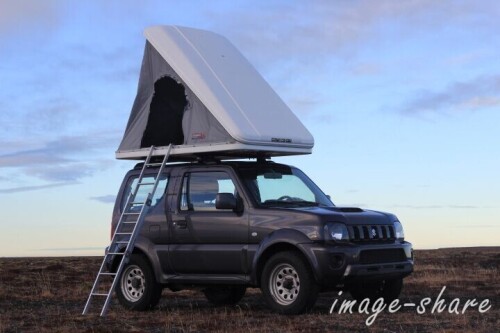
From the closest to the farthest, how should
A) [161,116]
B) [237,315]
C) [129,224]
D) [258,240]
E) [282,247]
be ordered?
[282,247], [258,240], [237,315], [129,224], [161,116]

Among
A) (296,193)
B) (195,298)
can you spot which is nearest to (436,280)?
(195,298)

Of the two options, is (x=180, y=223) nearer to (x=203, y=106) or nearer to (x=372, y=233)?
(x=203, y=106)

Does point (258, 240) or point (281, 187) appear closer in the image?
point (258, 240)

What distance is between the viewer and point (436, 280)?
19969 mm

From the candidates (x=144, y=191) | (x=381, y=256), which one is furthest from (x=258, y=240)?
(x=144, y=191)

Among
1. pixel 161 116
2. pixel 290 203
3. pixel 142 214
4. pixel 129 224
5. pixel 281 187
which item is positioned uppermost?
pixel 161 116

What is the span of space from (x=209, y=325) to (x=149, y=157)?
415cm

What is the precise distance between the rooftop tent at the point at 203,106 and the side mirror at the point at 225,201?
0.81 metres

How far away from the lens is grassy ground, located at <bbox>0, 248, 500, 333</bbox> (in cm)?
1127

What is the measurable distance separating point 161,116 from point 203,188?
6.09 feet

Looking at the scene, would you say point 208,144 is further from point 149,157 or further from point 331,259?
point 331,259

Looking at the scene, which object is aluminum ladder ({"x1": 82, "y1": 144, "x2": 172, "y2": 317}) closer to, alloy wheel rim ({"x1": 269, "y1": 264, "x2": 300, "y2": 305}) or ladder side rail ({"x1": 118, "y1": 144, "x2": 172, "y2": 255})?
ladder side rail ({"x1": 118, "y1": 144, "x2": 172, "y2": 255})

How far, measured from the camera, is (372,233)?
13.1 metres

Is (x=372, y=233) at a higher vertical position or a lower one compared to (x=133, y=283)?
higher
